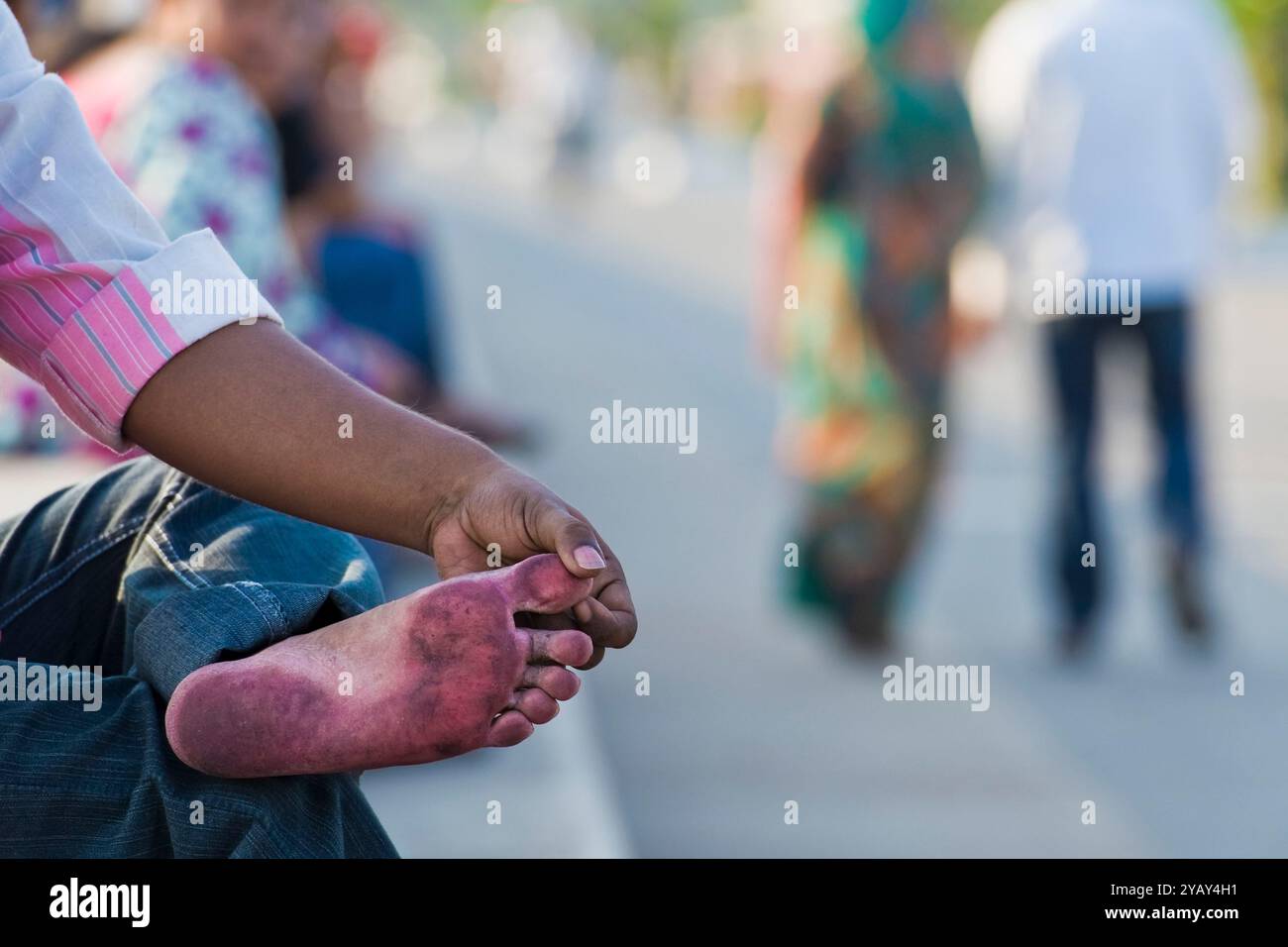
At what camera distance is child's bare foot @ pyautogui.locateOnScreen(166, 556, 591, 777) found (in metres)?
1.53

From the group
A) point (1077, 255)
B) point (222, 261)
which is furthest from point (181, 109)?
point (1077, 255)

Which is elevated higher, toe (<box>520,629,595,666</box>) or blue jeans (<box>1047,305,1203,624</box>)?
blue jeans (<box>1047,305,1203,624</box>)

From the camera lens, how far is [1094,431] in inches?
226

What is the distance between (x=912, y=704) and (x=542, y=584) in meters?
3.89

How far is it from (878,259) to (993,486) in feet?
9.05

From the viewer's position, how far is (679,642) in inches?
230

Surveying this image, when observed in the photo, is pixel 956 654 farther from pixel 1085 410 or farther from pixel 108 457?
pixel 108 457
